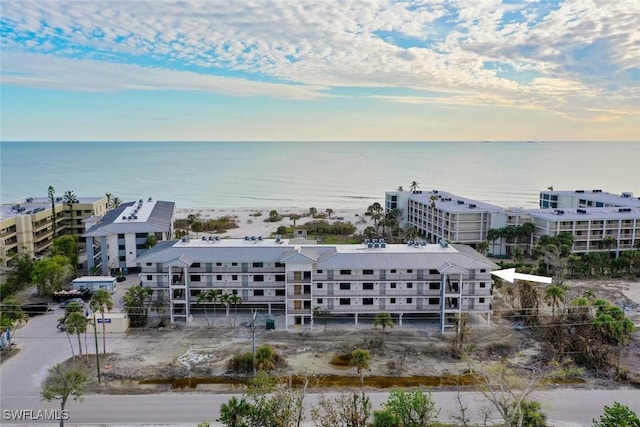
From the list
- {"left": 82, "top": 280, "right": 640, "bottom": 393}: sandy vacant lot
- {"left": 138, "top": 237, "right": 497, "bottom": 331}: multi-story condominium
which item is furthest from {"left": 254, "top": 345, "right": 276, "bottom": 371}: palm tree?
{"left": 138, "top": 237, "right": 497, "bottom": 331}: multi-story condominium

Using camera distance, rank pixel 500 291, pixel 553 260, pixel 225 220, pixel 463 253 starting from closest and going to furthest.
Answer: pixel 463 253 < pixel 500 291 < pixel 553 260 < pixel 225 220

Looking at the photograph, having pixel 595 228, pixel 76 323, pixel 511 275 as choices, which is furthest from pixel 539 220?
pixel 76 323

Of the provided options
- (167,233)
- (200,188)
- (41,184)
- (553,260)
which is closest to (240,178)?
(200,188)

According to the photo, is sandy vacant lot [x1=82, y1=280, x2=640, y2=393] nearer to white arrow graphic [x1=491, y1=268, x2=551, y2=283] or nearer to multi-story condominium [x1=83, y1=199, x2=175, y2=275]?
white arrow graphic [x1=491, y1=268, x2=551, y2=283]

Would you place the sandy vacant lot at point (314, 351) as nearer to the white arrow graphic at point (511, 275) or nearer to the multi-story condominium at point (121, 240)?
the white arrow graphic at point (511, 275)

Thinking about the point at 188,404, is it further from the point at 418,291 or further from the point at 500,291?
the point at 500,291

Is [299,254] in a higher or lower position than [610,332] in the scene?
higher

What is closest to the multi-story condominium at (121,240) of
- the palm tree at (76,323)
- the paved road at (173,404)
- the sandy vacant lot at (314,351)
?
the sandy vacant lot at (314,351)
